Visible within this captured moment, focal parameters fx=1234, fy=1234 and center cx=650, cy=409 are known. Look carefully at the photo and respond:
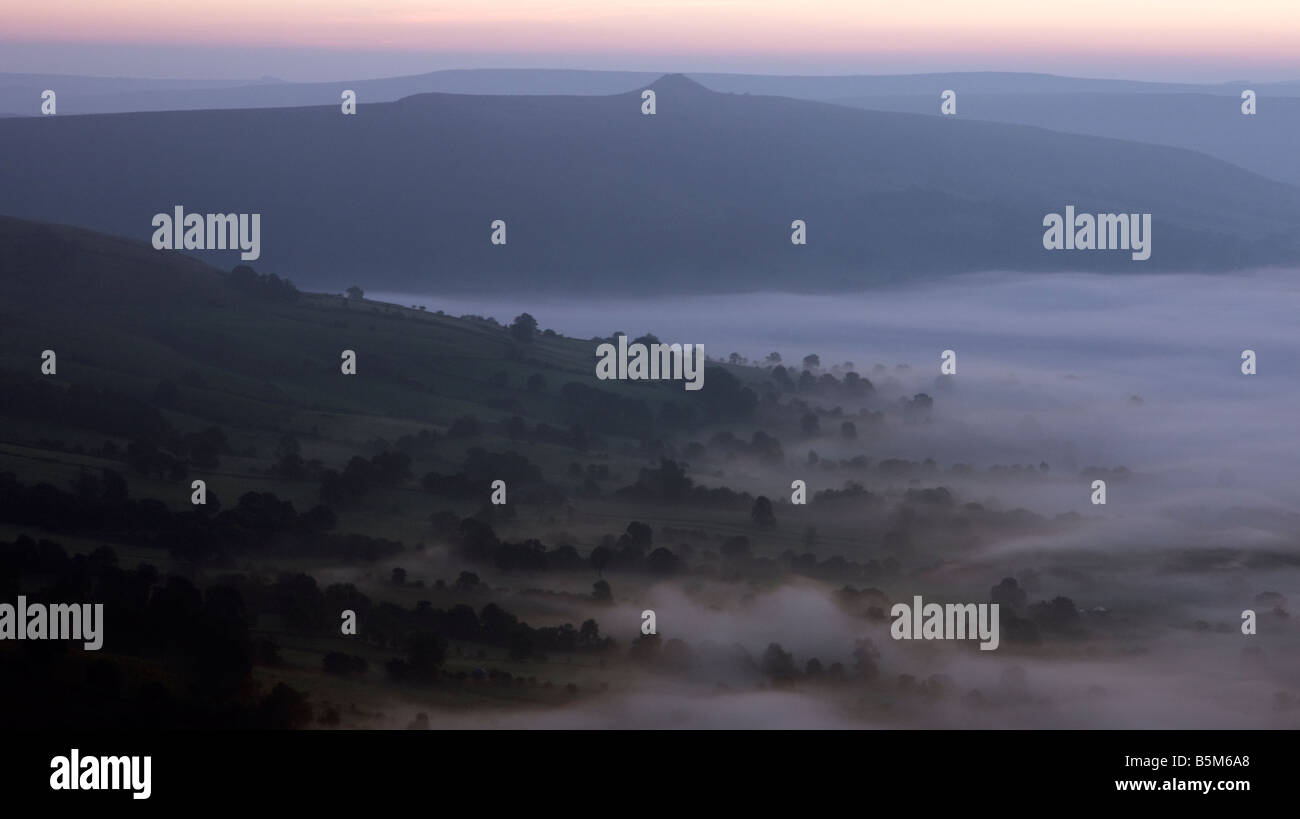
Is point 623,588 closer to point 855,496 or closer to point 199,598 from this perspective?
point 199,598

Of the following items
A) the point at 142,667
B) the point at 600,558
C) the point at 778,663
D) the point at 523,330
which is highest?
the point at 523,330

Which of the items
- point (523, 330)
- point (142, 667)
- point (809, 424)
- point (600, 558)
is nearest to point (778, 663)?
point (600, 558)

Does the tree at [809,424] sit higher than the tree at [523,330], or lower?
lower

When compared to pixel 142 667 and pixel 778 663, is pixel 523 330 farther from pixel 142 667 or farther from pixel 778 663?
pixel 142 667

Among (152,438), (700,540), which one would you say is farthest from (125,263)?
→ (700,540)

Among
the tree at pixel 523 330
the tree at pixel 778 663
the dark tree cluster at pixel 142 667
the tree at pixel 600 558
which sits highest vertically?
the tree at pixel 523 330

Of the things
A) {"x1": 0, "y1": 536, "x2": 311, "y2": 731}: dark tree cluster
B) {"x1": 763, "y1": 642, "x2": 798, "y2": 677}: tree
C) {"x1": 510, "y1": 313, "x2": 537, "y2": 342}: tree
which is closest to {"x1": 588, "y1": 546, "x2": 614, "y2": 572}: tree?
{"x1": 763, "y1": 642, "x2": 798, "y2": 677}: tree

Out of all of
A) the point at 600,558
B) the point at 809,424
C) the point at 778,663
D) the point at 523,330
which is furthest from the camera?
the point at 523,330

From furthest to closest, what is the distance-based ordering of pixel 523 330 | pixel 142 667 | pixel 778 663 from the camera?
1. pixel 523 330
2. pixel 778 663
3. pixel 142 667

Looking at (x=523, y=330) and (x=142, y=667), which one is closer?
(x=142, y=667)

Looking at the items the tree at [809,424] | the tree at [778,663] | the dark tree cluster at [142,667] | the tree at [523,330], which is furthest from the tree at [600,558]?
the tree at [523,330]

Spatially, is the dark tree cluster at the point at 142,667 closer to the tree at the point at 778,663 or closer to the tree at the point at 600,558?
the tree at the point at 778,663
